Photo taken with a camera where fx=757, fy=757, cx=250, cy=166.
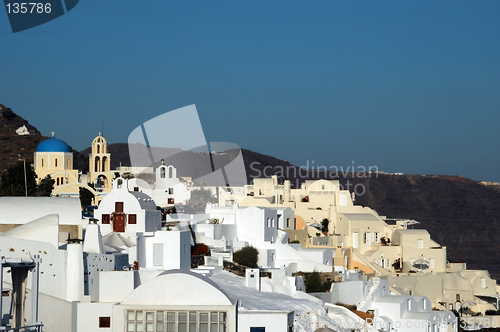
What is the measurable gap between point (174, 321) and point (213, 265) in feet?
39.2

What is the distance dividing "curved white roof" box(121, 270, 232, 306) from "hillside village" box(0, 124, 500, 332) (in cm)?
3

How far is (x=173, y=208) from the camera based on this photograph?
48531 mm

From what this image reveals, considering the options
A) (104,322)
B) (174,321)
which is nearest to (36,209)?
(104,322)

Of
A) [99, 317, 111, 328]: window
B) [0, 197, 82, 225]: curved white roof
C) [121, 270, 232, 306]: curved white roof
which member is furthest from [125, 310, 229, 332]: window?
[0, 197, 82, 225]: curved white roof

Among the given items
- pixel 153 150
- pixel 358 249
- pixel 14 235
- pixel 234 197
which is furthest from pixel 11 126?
pixel 14 235

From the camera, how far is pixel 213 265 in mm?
32500

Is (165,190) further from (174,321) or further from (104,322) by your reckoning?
(174,321)

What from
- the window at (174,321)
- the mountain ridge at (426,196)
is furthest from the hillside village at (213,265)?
the mountain ridge at (426,196)

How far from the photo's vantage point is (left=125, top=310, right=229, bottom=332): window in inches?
809

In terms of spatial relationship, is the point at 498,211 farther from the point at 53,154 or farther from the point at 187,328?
the point at 187,328

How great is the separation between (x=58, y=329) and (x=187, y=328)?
12.5 feet

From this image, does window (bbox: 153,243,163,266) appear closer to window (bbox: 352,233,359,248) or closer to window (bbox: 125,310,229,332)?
window (bbox: 125,310,229,332)

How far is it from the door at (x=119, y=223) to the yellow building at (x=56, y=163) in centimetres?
2621

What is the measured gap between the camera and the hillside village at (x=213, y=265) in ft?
68.0
